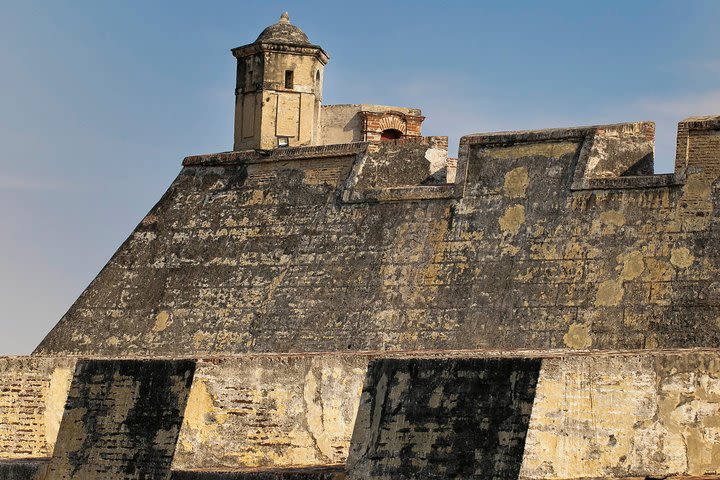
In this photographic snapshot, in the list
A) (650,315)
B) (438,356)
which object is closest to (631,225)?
(650,315)

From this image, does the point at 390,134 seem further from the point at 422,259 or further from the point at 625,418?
the point at 625,418

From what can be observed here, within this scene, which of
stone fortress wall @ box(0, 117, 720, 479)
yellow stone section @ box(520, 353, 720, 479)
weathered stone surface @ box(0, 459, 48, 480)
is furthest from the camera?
weathered stone surface @ box(0, 459, 48, 480)

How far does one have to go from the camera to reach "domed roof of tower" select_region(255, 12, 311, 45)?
2492cm

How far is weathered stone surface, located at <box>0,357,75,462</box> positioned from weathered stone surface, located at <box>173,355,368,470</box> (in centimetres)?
392

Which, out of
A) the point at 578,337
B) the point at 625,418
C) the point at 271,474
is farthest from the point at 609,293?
the point at 625,418

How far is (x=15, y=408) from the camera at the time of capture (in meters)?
15.1

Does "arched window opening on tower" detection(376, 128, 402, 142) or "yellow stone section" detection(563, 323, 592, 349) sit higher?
"arched window opening on tower" detection(376, 128, 402, 142)

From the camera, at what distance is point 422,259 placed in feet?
56.7

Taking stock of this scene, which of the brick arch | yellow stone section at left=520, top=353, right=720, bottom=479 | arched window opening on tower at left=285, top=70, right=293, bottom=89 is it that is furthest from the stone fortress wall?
the brick arch

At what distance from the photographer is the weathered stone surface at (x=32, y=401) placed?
Answer: 15.0 meters

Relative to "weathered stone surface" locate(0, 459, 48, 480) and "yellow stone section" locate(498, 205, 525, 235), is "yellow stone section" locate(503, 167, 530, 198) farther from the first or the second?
"weathered stone surface" locate(0, 459, 48, 480)

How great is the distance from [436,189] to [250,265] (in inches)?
99.7

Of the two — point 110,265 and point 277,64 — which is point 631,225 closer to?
point 110,265

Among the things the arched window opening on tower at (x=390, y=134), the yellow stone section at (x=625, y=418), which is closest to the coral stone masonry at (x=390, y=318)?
the yellow stone section at (x=625, y=418)
